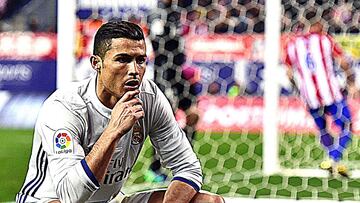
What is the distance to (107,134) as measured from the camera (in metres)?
3.16

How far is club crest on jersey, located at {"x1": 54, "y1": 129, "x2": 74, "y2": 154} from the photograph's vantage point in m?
3.24

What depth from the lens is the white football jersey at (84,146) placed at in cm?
320

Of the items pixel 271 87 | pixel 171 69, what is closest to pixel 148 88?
pixel 271 87

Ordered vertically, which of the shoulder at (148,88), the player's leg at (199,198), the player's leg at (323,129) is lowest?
the player's leg at (323,129)

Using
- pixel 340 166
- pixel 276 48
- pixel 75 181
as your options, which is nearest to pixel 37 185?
pixel 75 181

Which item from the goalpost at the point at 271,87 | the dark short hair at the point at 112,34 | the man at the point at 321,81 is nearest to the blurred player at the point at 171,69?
the goalpost at the point at 271,87

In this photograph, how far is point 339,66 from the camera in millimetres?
7535

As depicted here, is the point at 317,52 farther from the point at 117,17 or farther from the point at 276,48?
the point at 117,17

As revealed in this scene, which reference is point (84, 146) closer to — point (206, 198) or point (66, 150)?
point (66, 150)

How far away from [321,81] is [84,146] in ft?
13.0

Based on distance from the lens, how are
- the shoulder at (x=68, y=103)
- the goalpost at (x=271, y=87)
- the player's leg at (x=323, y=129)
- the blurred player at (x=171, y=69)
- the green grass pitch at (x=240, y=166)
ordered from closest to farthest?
1. the shoulder at (x=68, y=103)
2. the green grass pitch at (x=240, y=166)
3. the goalpost at (x=271, y=87)
4. the blurred player at (x=171, y=69)
5. the player's leg at (x=323, y=129)

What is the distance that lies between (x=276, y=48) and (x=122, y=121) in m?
3.16

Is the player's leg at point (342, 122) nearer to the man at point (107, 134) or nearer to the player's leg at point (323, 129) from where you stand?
the player's leg at point (323, 129)

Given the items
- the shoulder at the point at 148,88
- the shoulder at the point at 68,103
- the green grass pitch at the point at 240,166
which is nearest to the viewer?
the shoulder at the point at 68,103
